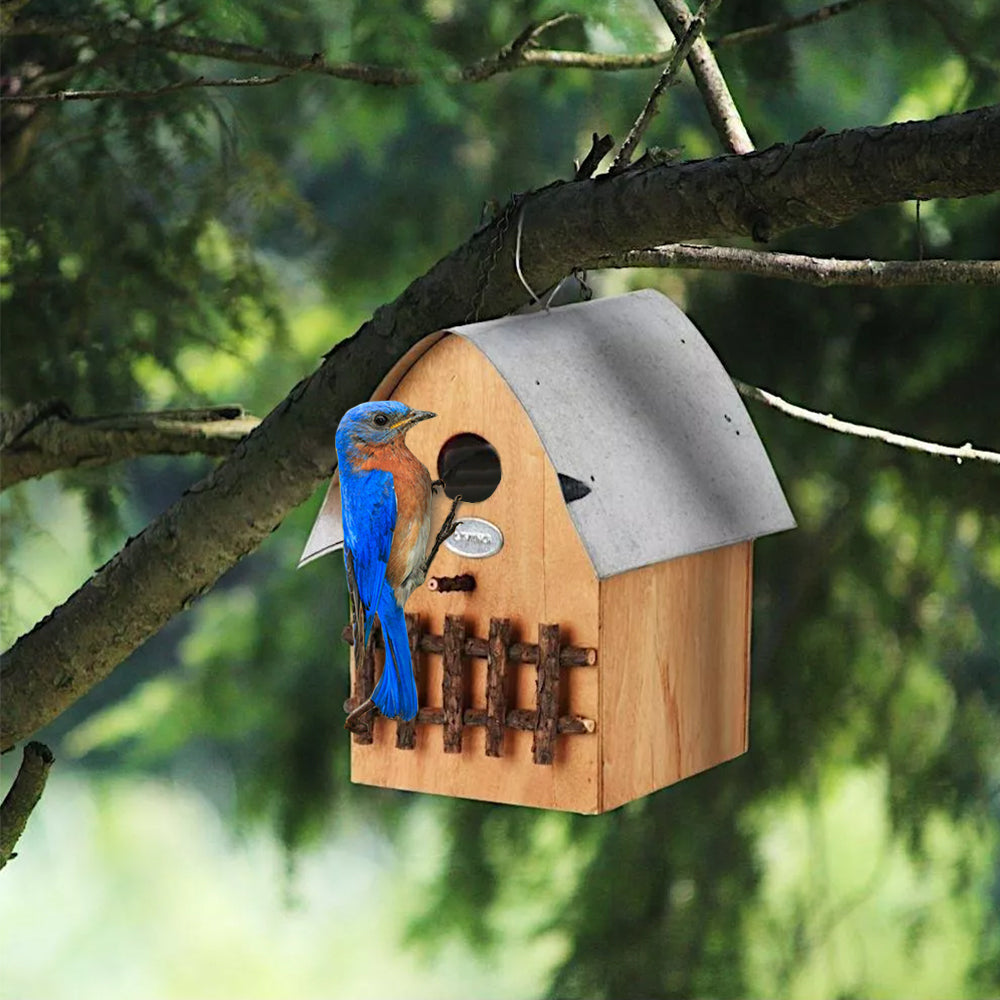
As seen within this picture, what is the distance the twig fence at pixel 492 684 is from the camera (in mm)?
1403

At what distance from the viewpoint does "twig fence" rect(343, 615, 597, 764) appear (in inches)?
55.2

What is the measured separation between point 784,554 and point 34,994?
546 centimetres

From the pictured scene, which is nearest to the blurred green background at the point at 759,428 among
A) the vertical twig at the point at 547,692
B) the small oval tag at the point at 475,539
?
the small oval tag at the point at 475,539

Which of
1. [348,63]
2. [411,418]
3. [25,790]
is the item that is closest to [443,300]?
[411,418]

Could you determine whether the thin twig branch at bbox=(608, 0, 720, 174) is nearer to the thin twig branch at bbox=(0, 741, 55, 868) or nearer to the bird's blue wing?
the bird's blue wing

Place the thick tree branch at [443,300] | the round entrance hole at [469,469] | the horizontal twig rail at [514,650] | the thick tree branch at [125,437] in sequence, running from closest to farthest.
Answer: the thick tree branch at [443,300]
the horizontal twig rail at [514,650]
the round entrance hole at [469,469]
the thick tree branch at [125,437]

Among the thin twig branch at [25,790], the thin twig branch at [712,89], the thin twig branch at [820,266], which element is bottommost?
the thin twig branch at [25,790]

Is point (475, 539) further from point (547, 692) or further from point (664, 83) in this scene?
point (664, 83)

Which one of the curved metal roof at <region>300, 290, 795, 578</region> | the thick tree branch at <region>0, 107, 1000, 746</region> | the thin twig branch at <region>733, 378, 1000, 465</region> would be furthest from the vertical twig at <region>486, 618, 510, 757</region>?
the thin twig branch at <region>733, 378, 1000, 465</region>

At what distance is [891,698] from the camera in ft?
9.45

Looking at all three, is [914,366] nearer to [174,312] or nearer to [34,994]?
[174,312]

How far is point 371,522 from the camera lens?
1.32 meters

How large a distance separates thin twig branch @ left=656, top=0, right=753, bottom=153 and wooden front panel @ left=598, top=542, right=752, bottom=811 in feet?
1.34

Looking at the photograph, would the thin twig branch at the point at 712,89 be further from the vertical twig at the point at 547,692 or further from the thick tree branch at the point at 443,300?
the vertical twig at the point at 547,692
